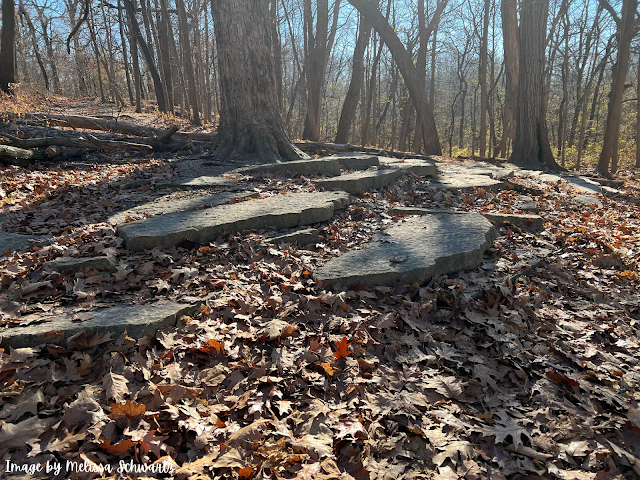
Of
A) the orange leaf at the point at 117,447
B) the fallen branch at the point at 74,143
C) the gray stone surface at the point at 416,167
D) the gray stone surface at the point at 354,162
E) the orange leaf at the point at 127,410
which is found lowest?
the orange leaf at the point at 117,447

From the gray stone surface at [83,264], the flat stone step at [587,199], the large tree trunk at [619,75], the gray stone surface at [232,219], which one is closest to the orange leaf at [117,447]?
the gray stone surface at [83,264]

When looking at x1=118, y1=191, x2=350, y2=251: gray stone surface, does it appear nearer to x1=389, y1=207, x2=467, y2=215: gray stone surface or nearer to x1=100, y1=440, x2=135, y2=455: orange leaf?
x1=389, y1=207, x2=467, y2=215: gray stone surface

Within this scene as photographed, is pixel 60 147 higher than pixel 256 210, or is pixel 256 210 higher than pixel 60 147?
pixel 60 147

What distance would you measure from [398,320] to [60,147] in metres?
6.58

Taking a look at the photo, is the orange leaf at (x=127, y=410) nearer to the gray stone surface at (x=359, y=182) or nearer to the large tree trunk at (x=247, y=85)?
the gray stone surface at (x=359, y=182)

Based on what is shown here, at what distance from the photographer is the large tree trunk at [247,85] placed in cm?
587

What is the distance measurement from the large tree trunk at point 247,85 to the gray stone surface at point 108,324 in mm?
4274

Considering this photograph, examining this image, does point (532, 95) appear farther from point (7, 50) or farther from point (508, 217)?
point (7, 50)

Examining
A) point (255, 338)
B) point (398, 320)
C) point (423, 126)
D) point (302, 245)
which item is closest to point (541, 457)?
point (398, 320)

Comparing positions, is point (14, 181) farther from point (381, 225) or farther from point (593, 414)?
point (593, 414)

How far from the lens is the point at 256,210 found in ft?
13.2

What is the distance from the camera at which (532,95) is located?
930 centimetres

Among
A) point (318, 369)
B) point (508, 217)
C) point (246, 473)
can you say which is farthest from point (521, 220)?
point (246, 473)

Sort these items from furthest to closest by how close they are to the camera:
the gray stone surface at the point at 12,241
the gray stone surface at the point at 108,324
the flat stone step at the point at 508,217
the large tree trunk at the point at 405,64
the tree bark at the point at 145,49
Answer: the tree bark at the point at 145,49 < the large tree trunk at the point at 405,64 < the flat stone step at the point at 508,217 < the gray stone surface at the point at 12,241 < the gray stone surface at the point at 108,324
